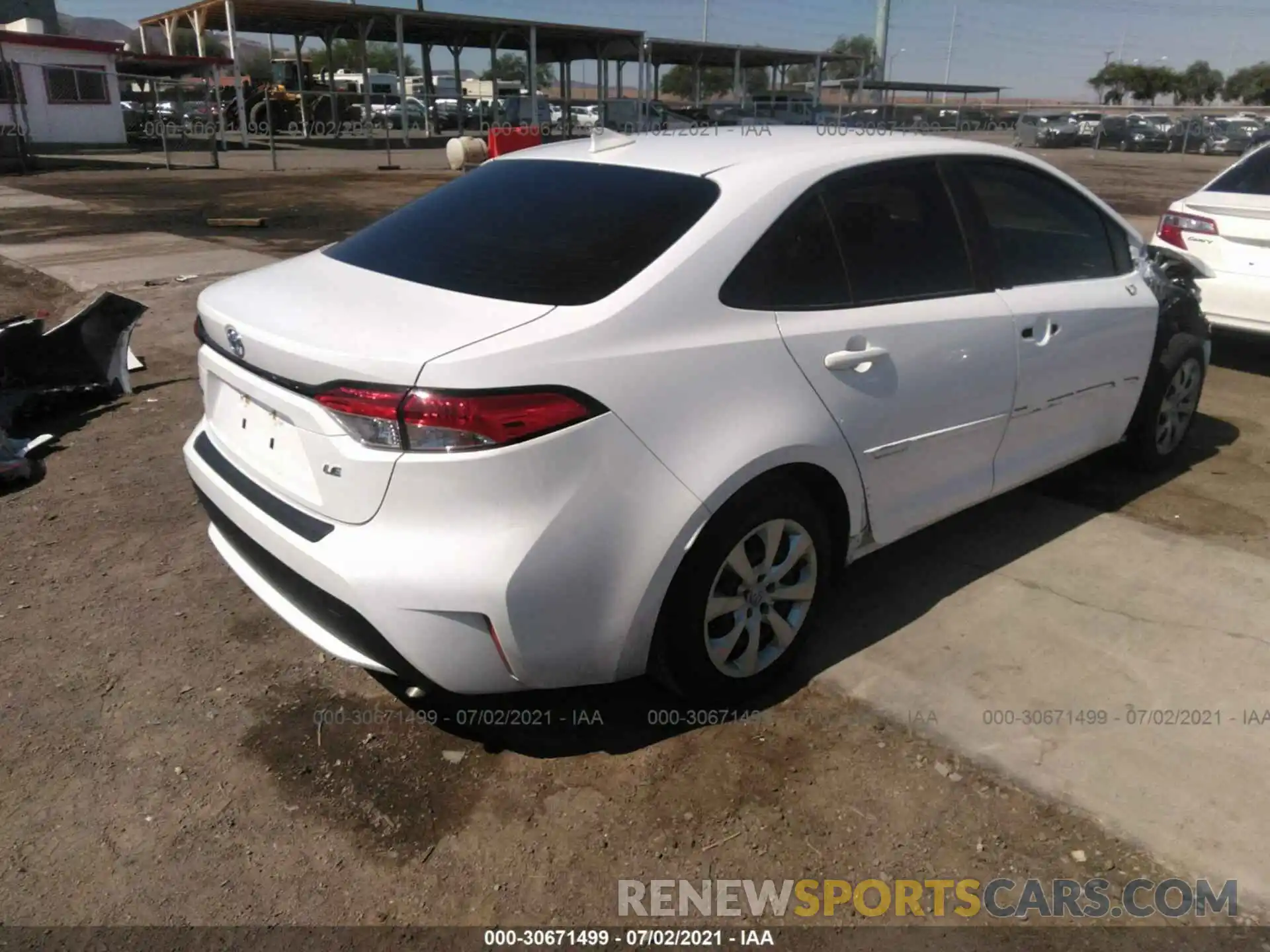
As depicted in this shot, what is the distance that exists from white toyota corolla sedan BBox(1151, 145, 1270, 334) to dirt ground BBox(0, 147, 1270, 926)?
497 cm

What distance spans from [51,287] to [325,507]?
27.9 feet

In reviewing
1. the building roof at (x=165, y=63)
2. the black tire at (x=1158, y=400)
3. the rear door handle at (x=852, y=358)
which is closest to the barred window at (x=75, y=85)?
the building roof at (x=165, y=63)

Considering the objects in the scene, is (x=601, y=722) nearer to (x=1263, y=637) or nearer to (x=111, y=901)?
(x=111, y=901)

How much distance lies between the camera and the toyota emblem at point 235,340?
2.71 meters

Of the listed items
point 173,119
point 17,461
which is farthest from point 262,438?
point 173,119

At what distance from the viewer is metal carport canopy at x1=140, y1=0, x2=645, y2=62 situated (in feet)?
109

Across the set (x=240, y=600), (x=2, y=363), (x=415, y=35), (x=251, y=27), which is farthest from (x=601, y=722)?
(x=415, y=35)

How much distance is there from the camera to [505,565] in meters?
2.33

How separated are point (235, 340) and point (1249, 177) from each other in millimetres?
6969

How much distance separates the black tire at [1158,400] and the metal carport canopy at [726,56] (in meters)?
41.0

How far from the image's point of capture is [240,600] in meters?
3.61

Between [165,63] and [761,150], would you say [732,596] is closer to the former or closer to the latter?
[761,150]

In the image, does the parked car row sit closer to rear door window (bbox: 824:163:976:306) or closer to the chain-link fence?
the chain-link fence

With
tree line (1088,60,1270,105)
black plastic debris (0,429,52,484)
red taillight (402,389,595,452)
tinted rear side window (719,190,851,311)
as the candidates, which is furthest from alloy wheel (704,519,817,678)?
tree line (1088,60,1270,105)
